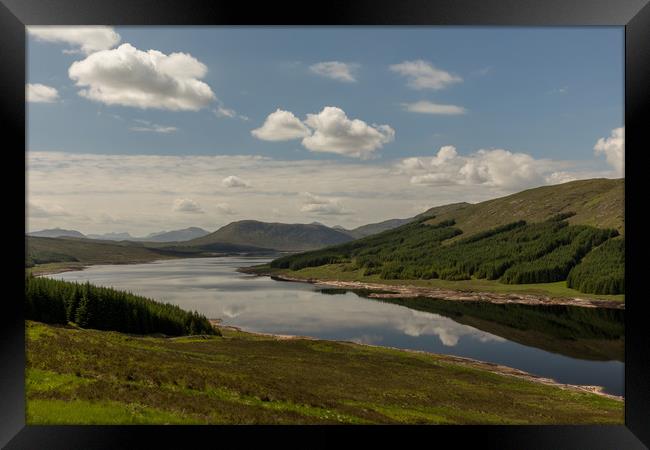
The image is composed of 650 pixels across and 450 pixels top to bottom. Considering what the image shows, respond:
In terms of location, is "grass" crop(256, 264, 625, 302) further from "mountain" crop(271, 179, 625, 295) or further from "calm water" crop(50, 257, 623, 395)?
"calm water" crop(50, 257, 623, 395)

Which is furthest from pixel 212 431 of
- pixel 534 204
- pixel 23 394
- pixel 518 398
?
pixel 534 204

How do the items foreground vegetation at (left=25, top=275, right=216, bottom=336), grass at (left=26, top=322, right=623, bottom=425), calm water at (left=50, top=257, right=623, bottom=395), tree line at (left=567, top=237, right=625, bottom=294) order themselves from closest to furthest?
grass at (left=26, top=322, right=623, bottom=425) < foreground vegetation at (left=25, top=275, right=216, bottom=336) < calm water at (left=50, top=257, right=623, bottom=395) < tree line at (left=567, top=237, right=625, bottom=294)

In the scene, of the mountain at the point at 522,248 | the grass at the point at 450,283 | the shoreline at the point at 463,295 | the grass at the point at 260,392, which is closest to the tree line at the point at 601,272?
the mountain at the point at 522,248

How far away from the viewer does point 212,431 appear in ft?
25.6

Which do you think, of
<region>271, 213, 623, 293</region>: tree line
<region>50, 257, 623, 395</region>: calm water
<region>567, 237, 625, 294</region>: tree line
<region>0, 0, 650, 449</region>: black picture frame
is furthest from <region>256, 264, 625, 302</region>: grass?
<region>0, 0, 650, 449</region>: black picture frame

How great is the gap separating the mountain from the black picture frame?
329ft

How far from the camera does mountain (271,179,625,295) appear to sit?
363 feet

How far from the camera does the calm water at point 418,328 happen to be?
40.6 metres

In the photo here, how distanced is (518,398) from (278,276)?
126m

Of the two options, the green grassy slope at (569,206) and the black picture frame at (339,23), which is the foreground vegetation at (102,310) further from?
the green grassy slope at (569,206)

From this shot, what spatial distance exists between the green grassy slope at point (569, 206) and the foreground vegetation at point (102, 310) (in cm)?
14889

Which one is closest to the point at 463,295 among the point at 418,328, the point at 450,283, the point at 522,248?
the point at 450,283

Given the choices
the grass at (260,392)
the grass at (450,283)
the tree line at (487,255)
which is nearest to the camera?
the grass at (260,392)

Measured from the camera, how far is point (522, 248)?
14050 centimetres
